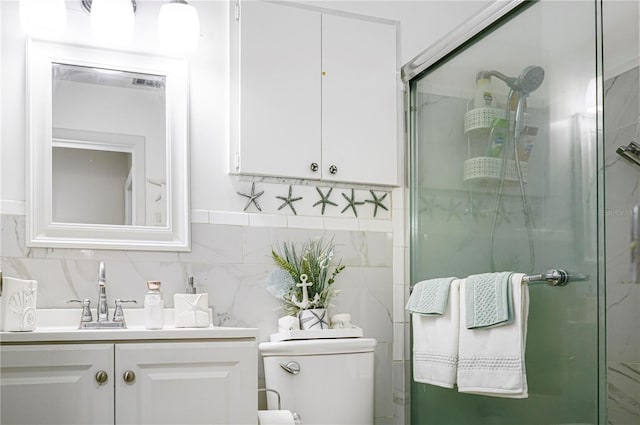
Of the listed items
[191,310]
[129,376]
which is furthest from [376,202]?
[129,376]

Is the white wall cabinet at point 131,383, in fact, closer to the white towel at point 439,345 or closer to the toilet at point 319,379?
the toilet at point 319,379

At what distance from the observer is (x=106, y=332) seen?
5.80ft

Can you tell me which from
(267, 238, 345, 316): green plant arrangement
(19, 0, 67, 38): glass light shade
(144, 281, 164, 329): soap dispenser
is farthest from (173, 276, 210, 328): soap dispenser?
(19, 0, 67, 38): glass light shade

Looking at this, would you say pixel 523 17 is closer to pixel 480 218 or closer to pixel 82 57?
pixel 480 218

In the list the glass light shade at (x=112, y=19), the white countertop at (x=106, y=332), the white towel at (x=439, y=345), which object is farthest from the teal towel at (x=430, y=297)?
the glass light shade at (x=112, y=19)

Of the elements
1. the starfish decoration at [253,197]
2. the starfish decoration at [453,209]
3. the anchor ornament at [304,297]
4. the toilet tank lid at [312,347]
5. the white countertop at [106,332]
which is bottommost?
the toilet tank lid at [312,347]

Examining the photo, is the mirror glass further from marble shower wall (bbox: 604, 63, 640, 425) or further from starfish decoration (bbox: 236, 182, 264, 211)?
marble shower wall (bbox: 604, 63, 640, 425)

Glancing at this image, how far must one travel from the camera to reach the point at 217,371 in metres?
1.86

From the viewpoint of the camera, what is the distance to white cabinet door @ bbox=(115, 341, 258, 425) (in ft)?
5.85

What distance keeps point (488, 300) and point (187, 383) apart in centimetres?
88

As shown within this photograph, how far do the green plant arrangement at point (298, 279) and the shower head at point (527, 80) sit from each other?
0.87m

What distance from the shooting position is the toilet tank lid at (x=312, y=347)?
87.6 inches

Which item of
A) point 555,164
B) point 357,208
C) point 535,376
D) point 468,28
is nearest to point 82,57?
point 357,208

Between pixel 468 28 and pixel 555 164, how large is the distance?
2.15ft
